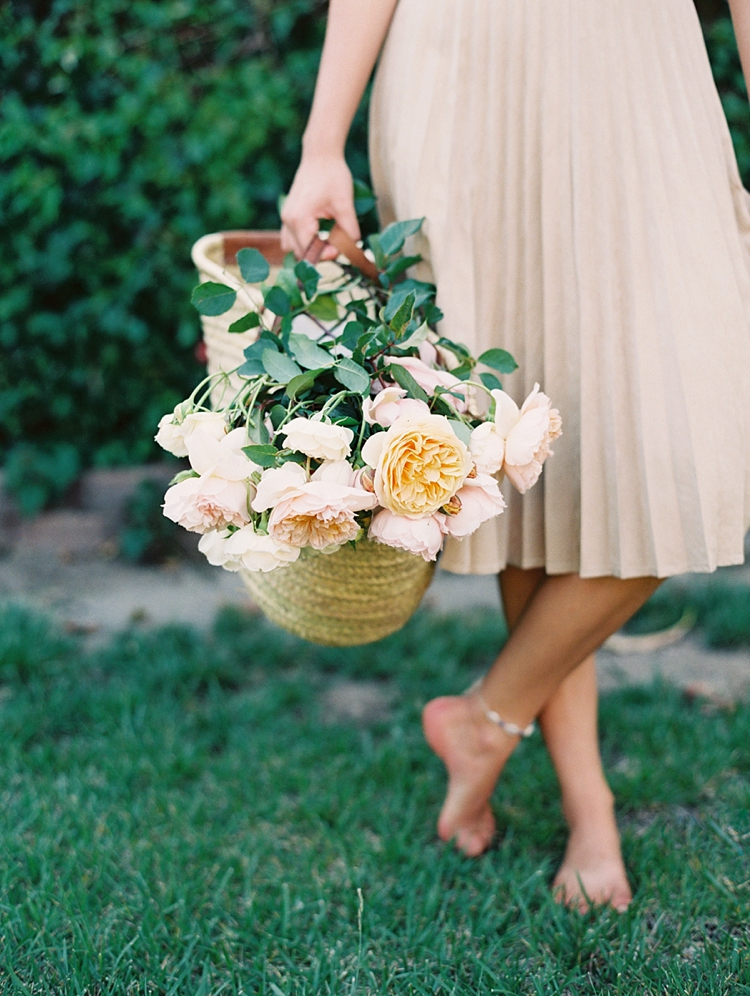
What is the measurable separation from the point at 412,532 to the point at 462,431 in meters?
0.15

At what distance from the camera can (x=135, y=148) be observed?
2709 millimetres

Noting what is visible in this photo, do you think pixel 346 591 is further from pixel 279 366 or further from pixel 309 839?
pixel 309 839

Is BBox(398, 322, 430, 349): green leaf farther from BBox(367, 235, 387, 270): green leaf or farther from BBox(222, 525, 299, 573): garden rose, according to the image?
BBox(222, 525, 299, 573): garden rose

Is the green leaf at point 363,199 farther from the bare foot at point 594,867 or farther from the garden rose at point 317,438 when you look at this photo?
the bare foot at point 594,867

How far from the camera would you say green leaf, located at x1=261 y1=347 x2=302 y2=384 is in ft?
4.17

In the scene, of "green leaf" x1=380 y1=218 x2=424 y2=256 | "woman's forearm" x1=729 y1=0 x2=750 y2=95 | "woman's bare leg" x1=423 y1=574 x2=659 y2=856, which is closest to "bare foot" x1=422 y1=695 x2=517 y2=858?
"woman's bare leg" x1=423 y1=574 x2=659 y2=856

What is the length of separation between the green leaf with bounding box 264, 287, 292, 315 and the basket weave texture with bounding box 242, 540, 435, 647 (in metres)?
0.33

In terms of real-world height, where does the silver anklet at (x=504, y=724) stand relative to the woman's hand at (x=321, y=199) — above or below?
below

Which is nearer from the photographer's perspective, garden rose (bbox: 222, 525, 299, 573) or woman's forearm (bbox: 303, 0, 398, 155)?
garden rose (bbox: 222, 525, 299, 573)

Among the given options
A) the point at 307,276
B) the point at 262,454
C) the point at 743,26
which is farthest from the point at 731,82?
the point at 262,454

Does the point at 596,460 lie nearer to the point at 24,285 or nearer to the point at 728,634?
the point at 728,634

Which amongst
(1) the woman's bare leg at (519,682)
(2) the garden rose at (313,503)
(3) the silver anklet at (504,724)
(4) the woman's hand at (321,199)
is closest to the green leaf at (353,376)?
(2) the garden rose at (313,503)

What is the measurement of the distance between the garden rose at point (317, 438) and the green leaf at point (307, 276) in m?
0.34

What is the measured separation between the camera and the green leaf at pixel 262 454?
1.17 m
